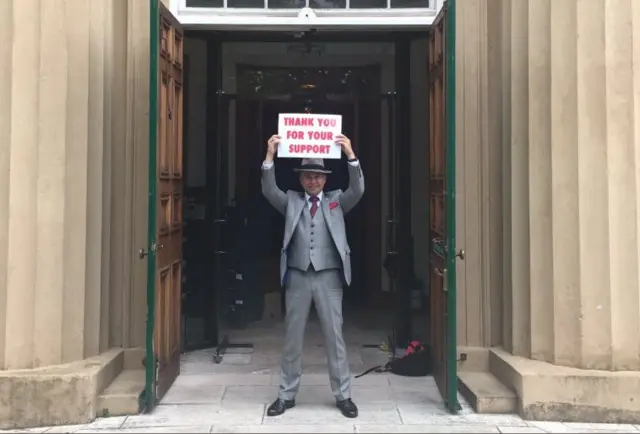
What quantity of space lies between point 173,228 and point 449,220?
8.01 ft

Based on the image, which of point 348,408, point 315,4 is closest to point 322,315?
point 348,408

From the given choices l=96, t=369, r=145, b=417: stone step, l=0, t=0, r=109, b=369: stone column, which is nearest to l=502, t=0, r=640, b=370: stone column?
l=96, t=369, r=145, b=417: stone step

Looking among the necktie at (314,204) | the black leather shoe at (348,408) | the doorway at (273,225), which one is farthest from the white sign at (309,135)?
the black leather shoe at (348,408)

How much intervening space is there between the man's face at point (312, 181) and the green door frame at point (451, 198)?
0.99 meters

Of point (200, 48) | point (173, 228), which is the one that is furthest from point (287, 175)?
point (173, 228)

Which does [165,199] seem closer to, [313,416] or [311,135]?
[311,135]

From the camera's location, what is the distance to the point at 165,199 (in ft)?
19.0

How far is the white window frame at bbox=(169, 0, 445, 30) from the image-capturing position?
6.34 meters

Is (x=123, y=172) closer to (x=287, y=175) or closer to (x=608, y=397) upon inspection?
(x=287, y=175)

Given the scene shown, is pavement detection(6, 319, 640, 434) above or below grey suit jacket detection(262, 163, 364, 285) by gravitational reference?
below

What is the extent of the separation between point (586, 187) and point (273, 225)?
449 centimetres

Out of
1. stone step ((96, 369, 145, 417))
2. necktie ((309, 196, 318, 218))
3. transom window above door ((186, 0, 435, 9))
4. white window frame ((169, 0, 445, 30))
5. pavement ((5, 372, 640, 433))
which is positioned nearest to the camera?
pavement ((5, 372, 640, 433))

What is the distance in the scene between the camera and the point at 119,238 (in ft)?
19.9

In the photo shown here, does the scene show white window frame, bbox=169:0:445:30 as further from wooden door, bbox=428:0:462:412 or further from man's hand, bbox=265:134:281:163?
man's hand, bbox=265:134:281:163
